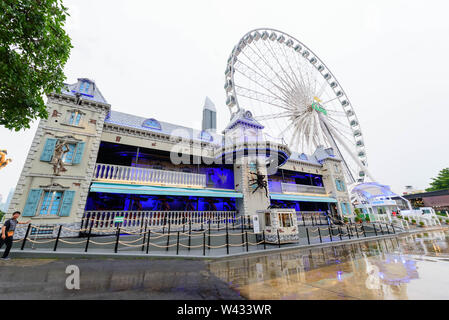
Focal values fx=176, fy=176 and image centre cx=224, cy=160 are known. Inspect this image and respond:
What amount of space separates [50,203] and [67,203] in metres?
0.81

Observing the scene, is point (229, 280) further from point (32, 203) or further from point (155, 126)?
point (155, 126)

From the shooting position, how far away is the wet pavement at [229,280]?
3.73m

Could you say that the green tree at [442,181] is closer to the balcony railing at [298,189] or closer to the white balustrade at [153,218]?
the balcony railing at [298,189]

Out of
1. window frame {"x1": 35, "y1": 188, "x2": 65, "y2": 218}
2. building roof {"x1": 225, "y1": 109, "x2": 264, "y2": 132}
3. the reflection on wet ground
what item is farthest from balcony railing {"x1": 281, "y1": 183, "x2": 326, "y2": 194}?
window frame {"x1": 35, "y1": 188, "x2": 65, "y2": 218}

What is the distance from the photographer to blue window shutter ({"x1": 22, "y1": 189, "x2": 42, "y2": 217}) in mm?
9266

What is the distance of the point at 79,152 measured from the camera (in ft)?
37.2

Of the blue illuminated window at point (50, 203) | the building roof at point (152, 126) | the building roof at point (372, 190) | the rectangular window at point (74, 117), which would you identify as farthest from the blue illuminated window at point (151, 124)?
the building roof at point (372, 190)

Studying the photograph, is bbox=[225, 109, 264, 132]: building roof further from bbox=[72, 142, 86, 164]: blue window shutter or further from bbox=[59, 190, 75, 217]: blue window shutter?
bbox=[59, 190, 75, 217]: blue window shutter

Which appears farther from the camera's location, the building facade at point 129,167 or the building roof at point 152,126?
the building roof at point 152,126

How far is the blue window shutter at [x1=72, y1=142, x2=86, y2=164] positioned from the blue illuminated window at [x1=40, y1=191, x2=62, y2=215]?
2079 mm

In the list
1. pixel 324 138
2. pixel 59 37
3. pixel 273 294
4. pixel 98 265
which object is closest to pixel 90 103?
pixel 59 37

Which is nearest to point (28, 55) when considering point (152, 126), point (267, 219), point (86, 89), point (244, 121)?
point (86, 89)

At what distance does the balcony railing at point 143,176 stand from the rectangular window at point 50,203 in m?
2.10
